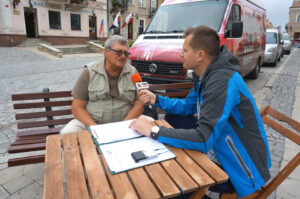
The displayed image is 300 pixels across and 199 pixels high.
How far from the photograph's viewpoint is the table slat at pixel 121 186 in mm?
1214

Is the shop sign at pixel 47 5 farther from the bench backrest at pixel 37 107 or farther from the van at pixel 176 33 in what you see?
the bench backrest at pixel 37 107

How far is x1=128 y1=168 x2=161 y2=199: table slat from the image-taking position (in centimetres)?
123

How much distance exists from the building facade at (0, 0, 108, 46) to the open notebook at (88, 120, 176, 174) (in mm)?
22047

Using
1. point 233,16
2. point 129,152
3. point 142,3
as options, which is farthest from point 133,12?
point 129,152

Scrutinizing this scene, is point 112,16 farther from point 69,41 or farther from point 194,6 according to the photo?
point 194,6

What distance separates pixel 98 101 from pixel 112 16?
28.4 m

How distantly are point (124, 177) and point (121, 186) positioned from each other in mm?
77

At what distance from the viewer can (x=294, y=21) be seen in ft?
205

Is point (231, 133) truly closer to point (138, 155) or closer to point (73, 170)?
point (138, 155)

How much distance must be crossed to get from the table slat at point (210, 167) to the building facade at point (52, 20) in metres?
22.6

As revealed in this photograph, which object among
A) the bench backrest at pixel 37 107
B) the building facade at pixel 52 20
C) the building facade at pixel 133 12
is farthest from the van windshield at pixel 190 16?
the building facade at pixel 133 12

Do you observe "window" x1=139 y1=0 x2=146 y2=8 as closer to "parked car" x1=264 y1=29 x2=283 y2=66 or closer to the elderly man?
"parked car" x1=264 y1=29 x2=283 y2=66

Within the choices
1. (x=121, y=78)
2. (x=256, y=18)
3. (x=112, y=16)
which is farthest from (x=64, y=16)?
(x=121, y=78)

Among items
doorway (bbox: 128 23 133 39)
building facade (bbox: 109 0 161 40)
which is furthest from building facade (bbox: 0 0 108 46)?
doorway (bbox: 128 23 133 39)
